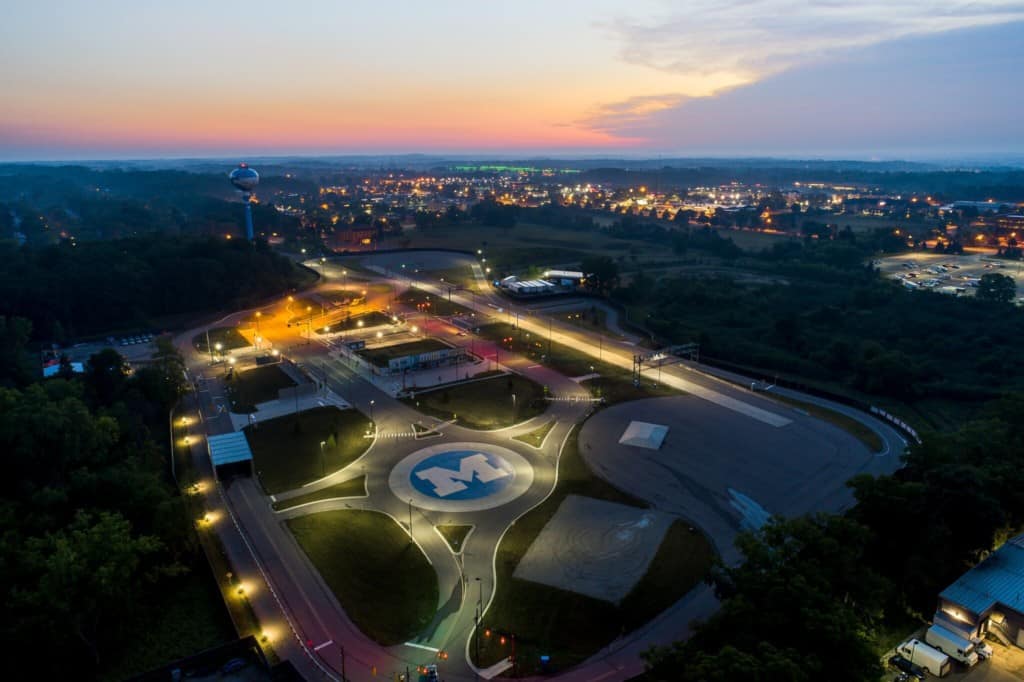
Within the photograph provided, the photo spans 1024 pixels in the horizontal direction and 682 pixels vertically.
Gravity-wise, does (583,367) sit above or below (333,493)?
above

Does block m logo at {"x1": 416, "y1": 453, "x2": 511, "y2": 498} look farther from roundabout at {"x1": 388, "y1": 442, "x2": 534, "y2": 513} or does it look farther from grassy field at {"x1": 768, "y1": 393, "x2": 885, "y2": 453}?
grassy field at {"x1": 768, "y1": 393, "x2": 885, "y2": 453}

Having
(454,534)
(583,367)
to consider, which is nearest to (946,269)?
(583,367)

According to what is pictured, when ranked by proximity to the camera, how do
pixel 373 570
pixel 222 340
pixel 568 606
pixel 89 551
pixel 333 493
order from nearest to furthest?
1. pixel 89 551
2. pixel 568 606
3. pixel 373 570
4. pixel 333 493
5. pixel 222 340

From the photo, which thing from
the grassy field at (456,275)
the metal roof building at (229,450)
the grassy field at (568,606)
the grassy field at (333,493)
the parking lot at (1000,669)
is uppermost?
the parking lot at (1000,669)

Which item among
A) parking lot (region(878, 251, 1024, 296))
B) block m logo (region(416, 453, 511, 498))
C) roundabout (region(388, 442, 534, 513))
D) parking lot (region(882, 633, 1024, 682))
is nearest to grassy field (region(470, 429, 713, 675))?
roundabout (region(388, 442, 534, 513))

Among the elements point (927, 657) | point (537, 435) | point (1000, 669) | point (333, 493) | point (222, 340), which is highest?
point (927, 657)

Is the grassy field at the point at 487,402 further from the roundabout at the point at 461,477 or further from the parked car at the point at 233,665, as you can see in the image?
the parked car at the point at 233,665

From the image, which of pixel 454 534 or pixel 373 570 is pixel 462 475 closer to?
pixel 454 534

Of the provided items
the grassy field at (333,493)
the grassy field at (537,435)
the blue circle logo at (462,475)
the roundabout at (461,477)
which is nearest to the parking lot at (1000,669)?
the roundabout at (461,477)
